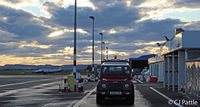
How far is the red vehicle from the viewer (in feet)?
44.9

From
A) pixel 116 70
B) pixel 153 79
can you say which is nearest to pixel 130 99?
pixel 116 70

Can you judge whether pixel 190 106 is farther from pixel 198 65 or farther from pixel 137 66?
pixel 137 66

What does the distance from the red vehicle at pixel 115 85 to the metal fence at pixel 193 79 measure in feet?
14.2

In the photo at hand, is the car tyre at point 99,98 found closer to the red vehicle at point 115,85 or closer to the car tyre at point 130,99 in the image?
the red vehicle at point 115,85

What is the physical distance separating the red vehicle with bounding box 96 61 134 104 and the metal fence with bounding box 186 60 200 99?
4.34 meters

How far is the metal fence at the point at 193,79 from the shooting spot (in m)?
16.6

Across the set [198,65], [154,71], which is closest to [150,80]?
[154,71]

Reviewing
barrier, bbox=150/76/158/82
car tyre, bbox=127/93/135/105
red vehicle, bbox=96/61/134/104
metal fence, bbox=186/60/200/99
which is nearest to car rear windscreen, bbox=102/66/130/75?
red vehicle, bbox=96/61/134/104

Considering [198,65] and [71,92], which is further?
[71,92]

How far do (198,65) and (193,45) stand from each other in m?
2.78

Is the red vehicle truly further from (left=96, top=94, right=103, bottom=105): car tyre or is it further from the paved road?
the paved road

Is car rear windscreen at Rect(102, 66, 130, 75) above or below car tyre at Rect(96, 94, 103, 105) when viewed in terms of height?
above

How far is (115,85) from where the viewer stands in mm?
13734

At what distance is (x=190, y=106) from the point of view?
13336 millimetres
